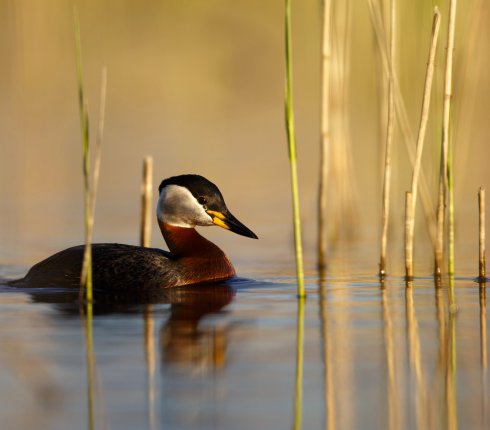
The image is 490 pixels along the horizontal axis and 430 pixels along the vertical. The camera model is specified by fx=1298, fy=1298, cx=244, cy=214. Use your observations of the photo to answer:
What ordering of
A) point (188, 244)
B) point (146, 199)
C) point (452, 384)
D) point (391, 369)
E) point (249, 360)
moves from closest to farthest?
point (452, 384) < point (391, 369) < point (249, 360) < point (188, 244) < point (146, 199)

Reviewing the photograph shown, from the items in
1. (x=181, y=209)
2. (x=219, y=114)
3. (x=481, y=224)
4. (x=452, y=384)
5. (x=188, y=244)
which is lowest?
(x=452, y=384)

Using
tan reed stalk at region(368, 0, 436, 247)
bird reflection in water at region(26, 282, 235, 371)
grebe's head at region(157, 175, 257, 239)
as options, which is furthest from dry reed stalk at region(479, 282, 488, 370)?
grebe's head at region(157, 175, 257, 239)

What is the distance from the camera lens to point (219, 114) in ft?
76.1

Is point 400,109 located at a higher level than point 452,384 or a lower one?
higher

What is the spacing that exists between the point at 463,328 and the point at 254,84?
59.7 ft

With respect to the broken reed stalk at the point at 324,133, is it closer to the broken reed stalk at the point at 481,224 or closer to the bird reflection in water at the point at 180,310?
the bird reflection in water at the point at 180,310

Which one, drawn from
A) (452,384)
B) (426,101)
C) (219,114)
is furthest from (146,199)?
(219,114)

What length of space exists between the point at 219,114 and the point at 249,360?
1670cm

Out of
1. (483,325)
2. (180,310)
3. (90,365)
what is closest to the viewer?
(90,365)

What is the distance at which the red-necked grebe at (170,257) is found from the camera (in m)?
9.80

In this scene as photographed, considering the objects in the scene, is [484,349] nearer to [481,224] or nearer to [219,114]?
[481,224]

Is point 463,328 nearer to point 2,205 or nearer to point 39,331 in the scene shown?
point 39,331

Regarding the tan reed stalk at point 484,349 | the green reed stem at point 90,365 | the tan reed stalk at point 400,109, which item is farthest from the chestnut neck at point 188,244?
the tan reed stalk at point 484,349

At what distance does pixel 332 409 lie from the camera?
18.3ft
